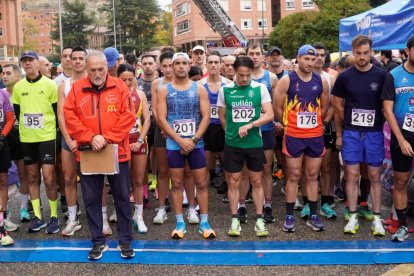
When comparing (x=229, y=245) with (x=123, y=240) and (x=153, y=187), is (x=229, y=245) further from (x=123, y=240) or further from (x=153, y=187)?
(x=153, y=187)

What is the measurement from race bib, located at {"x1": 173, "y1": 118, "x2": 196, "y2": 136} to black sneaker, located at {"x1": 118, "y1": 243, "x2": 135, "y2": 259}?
4.37 feet

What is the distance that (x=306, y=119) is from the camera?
213 inches

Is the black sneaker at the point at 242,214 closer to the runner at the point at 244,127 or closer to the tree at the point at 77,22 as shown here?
the runner at the point at 244,127

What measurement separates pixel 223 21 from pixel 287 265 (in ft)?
123

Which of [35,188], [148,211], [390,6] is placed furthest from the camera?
[390,6]

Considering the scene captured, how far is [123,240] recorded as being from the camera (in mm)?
4887

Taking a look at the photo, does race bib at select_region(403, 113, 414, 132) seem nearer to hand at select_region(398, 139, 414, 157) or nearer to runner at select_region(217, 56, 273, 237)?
hand at select_region(398, 139, 414, 157)

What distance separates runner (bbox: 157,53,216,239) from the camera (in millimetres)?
5348

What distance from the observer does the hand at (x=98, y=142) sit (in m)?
4.56

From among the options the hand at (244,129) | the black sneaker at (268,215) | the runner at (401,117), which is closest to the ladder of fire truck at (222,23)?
the black sneaker at (268,215)

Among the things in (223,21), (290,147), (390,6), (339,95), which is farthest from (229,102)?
(223,21)

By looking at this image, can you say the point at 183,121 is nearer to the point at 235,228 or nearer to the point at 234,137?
the point at 234,137

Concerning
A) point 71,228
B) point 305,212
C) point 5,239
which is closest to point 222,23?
point 305,212

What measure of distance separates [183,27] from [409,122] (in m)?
66.7
